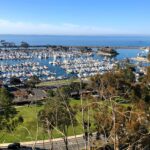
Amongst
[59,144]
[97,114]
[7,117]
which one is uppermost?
[97,114]

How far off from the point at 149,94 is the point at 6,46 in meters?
128

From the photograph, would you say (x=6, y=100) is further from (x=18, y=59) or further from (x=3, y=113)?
(x=18, y=59)

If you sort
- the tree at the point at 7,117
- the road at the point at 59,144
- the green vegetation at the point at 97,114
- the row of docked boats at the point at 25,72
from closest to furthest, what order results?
1. the green vegetation at the point at 97,114
2. the road at the point at 59,144
3. the tree at the point at 7,117
4. the row of docked boats at the point at 25,72

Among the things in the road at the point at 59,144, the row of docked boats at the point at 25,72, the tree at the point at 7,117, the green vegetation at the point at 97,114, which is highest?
the green vegetation at the point at 97,114

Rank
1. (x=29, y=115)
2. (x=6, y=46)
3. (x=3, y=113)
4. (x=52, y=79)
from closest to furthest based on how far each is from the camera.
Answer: (x=3, y=113) → (x=29, y=115) → (x=52, y=79) → (x=6, y=46)

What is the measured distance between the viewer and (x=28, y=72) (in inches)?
3014

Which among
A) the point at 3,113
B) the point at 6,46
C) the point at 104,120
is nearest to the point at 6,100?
the point at 3,113

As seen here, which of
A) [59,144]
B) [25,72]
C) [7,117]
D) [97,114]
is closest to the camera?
[97,114]

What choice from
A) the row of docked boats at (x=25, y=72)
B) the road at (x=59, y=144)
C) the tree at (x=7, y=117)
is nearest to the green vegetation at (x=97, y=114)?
the tree at (x=7, y=117)

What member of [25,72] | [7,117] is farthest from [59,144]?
[25,72]

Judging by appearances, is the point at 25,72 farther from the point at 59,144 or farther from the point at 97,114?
the point at 97,114

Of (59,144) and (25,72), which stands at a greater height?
(59,144)

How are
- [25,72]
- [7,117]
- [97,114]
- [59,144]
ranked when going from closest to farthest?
1. [97,114]
2. [59,144]
3. [7,117]
4. [25,72]

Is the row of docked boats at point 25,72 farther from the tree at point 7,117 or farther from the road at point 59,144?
the road at point 59,144
